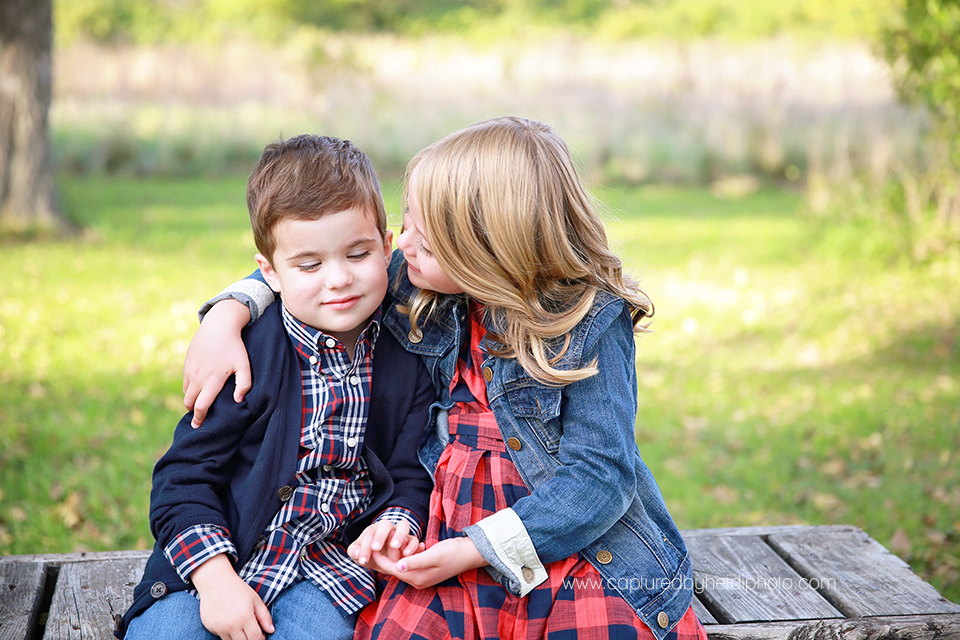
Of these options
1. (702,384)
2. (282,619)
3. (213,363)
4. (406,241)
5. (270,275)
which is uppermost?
(406,241)

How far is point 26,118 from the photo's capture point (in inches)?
348

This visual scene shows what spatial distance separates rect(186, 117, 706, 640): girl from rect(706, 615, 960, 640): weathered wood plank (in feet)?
0.92

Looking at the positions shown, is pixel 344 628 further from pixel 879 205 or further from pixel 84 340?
pixel 879 205

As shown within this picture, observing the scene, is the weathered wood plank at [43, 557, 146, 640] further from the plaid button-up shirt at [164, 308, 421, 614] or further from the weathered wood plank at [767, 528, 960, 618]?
the weathered wood plank at [767, 528, 960, 618]

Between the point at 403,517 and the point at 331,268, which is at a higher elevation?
the point at 331,268

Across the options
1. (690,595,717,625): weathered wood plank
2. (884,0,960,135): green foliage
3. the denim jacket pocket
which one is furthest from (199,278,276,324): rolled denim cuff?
(884,0,960,135): green foliage

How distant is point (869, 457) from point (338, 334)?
359 centimetres

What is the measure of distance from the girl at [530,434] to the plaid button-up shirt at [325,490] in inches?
4.5

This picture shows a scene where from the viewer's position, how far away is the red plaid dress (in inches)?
73.4

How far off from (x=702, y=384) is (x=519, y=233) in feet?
13.3

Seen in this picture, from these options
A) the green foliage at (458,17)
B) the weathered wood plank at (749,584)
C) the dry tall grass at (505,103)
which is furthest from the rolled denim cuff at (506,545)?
the green foliage at (458,17)

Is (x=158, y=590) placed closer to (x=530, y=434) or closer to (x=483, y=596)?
(x=483, y=596)

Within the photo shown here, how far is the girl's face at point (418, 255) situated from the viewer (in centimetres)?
201

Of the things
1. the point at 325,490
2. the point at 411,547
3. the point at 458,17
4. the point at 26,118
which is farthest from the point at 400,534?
the point at 458,17
